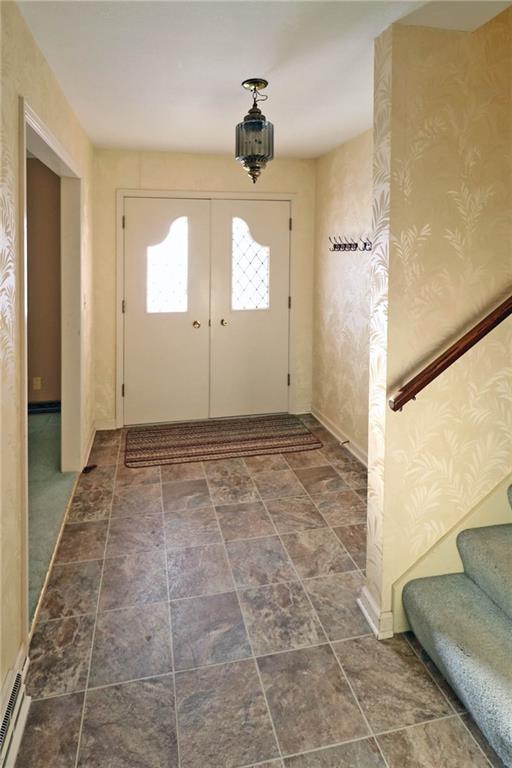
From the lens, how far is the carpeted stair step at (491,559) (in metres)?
1.81

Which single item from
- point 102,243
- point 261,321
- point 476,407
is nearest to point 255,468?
point 261,321

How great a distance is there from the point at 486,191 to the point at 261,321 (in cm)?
299

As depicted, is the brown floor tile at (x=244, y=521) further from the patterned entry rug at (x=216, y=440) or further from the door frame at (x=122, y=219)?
the door frame at (x=122, y=219)

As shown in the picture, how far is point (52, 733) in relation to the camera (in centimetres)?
163

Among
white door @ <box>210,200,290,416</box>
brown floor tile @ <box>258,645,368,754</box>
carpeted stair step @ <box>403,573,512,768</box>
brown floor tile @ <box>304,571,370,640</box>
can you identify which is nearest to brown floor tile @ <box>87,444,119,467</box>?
white door @ <box>210,200,290,416</box>

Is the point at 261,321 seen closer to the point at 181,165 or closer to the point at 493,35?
the point at 181,165

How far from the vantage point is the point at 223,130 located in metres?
3.60

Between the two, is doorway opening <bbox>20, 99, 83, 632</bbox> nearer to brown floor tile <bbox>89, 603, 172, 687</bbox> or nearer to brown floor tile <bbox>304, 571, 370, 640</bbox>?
brown floor tile <bbox>89, 603, 172, 687</bbox>

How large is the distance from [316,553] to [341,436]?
1760 millimetres

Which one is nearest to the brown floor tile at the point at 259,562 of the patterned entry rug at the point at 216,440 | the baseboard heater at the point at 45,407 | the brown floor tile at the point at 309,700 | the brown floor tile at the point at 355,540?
the brown floor tile at the point at 355,540

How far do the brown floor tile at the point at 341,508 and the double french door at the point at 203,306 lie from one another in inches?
70.8

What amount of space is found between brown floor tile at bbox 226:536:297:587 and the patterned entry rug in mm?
1272

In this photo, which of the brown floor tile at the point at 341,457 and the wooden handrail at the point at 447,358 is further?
the brown floor tile at the point at 341,457

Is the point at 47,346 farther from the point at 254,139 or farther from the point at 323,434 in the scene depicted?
the point at 254,139
